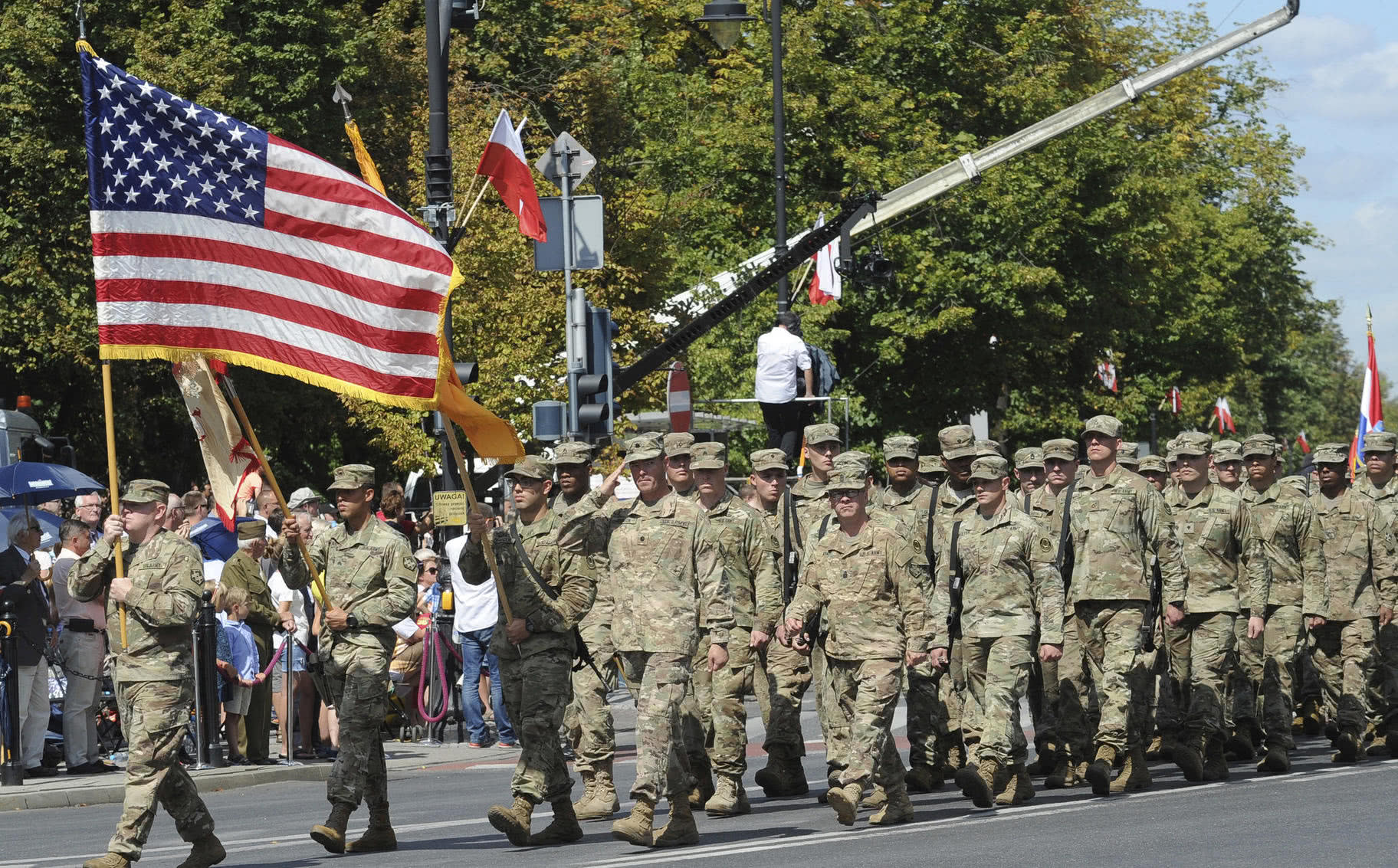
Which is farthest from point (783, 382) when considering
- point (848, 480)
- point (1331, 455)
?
point (848, 480)

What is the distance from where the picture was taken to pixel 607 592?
12.5m

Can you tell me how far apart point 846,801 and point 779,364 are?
33.7 feet

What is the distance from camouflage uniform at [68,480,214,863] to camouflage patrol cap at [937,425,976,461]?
5398 mm

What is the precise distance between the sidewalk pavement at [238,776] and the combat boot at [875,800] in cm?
365

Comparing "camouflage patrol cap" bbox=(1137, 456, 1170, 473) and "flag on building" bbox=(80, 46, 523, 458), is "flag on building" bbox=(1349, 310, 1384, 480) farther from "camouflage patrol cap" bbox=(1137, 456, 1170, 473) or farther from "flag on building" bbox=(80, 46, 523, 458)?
"flag on building" bbox=(80, 46, 523, 458)

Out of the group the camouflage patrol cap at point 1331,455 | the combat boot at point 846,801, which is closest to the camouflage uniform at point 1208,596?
the camouflage patrol cap at point 1331,455

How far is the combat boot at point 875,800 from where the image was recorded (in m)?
12.1

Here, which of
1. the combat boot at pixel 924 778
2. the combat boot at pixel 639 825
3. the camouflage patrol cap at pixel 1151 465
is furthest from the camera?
the camouflage patrol cap at pixel 1151 465

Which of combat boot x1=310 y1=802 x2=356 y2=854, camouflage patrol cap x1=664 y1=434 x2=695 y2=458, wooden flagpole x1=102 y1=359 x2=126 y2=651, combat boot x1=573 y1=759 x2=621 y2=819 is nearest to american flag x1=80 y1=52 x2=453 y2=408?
wooden flagpole x1=102 y1=359 x2=126 y2=651

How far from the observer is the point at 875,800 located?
1264 cm

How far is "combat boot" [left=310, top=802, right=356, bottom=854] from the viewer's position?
11.3 meters

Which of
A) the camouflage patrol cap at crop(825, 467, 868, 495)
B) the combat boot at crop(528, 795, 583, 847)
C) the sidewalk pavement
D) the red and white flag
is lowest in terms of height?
the sidewalk pavement

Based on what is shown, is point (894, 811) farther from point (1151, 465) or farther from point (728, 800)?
point (1151, 465)

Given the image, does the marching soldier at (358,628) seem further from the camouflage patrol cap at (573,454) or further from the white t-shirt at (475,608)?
the white t-shirt at (475,608)
